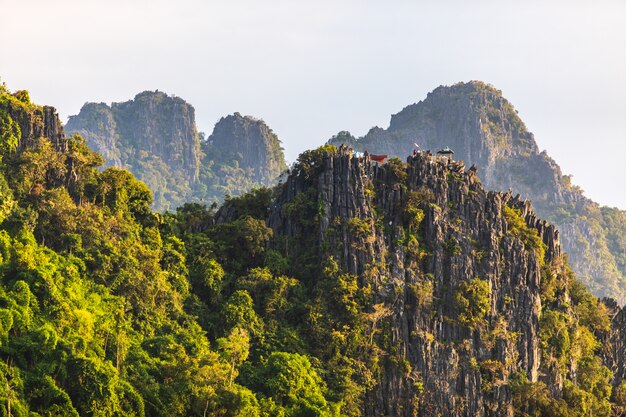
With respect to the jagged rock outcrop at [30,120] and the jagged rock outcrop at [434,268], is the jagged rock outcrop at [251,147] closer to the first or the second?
the jagged rock outcrop at [434,268]

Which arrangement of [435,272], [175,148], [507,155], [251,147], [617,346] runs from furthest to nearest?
A: 1. [251,147]
2. [175,148]
3. [507,155]
4. [617,346]
5. [435,272]

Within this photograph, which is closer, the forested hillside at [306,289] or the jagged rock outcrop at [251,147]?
the forested hillside at [306,289]

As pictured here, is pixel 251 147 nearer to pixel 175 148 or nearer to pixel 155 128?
pixel 175 148

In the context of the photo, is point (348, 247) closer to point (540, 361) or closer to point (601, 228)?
point (540, 361)

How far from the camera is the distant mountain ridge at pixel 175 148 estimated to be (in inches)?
4193

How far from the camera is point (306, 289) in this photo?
151 feet

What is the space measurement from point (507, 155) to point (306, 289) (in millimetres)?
67309

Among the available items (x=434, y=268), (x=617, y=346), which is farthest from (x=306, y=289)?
(x=617, y=346)

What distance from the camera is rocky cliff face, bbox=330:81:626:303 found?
10450 centimetres

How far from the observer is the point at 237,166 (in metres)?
112

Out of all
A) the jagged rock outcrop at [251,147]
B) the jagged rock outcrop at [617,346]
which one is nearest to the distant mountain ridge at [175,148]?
the jagged rock outcrop at [251,147]

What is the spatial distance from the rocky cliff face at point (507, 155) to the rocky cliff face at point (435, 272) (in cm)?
5511

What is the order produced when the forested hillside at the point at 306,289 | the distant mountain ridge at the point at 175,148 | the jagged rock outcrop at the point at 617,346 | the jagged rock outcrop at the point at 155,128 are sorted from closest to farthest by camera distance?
the forested hillside at the point at 306,289 → the jagged rock outcrop at the point at 617,346 → the distant mountain ridge at the point at 175,148 → the jagged rock outcrop at the point at 155,128

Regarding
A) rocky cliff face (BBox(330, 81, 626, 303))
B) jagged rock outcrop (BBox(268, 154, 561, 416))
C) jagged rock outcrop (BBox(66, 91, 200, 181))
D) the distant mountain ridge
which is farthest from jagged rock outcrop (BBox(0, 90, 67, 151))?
jagged rock outcrop (BBox(66, 91, 200, 181))
